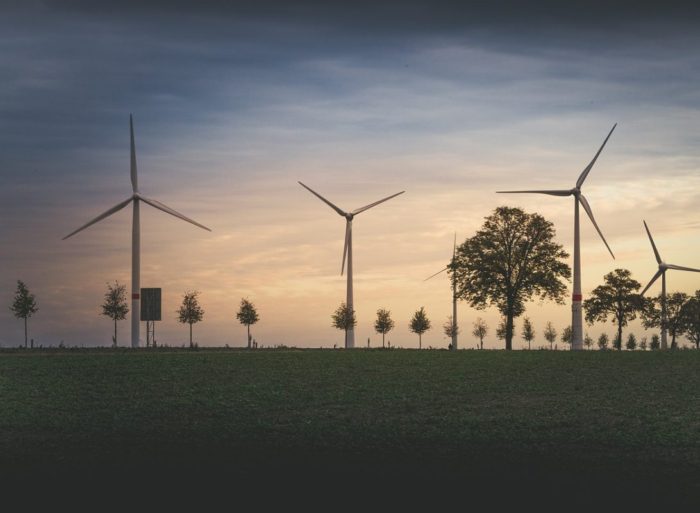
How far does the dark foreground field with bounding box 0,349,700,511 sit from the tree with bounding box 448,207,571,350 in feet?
142

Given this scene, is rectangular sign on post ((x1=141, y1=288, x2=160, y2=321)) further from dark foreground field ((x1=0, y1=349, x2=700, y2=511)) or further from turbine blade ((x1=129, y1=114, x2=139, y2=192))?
dark foreground field ((x1=0, y1=349, x2=700, y2=511))

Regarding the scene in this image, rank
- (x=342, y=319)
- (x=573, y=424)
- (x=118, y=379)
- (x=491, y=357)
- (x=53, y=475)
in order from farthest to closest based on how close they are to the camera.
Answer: (x=342, y=319) → (x=491, y=357) → (x=118, y=379) → (x=573, y=424) → (x=53, y=475)

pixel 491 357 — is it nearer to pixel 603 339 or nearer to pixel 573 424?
pixel 573 424

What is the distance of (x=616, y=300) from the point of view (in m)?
132

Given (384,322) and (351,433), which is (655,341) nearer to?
A: (384,322)

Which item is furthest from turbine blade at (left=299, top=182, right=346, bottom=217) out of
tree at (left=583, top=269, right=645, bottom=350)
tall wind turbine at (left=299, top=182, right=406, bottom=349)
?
tree at (left=583, top=269, right=645, bottom=350)

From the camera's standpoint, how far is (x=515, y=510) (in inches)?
847

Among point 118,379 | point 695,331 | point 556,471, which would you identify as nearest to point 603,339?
point 695,331

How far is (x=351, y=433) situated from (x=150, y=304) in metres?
58.0

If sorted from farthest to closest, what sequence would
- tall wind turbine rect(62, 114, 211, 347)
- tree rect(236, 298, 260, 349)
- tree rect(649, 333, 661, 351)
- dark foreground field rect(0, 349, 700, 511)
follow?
1. tree rect(649, 333, 661, 351)
2. tree rect(236, 298, 260, 349)
3. tall wind turbine rect(62, 114, 211, 347)
4. dark foreground field rect(0, 349, 700, 511)

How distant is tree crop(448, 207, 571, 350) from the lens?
98.8 meters

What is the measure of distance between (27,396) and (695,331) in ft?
389

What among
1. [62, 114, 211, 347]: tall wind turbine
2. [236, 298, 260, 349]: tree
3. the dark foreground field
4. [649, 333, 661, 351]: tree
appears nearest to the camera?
the dark foreground field

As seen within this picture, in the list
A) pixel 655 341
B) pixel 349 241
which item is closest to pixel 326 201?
pixel 349 241
